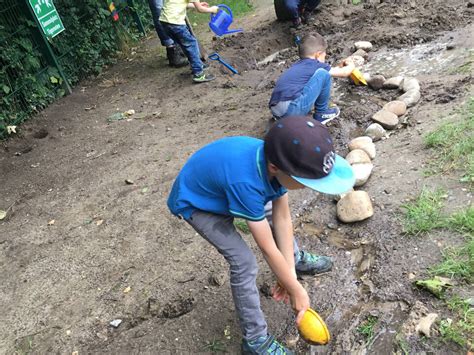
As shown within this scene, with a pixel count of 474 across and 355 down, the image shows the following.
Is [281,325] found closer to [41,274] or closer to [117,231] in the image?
[117,231]

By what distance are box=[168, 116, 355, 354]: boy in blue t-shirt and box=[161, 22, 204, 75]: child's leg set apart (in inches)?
160

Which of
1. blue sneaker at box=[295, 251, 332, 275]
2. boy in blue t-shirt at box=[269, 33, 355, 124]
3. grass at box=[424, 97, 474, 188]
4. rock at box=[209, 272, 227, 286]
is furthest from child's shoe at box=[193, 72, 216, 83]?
blue sneaker at box=[295, 251, 332, 275]

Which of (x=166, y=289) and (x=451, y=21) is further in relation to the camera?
(x=451, y=21)

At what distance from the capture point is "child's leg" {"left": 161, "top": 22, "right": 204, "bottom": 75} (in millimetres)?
5607

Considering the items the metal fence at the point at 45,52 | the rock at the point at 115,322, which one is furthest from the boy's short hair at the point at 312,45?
the metal fence at the point at 45,52

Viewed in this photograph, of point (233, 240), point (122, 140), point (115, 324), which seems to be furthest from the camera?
point (122, 140)

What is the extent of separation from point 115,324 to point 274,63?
14.7ft

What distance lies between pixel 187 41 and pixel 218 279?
12.9 feet

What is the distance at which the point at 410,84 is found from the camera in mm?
4195

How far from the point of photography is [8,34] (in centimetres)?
526

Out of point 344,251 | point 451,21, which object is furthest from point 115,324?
point 451,21

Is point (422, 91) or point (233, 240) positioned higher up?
point (233, 240)

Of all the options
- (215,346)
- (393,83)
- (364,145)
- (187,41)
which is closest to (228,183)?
(215,346)

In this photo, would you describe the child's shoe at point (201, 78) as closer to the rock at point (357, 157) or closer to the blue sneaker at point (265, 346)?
the rock at point (357, 157)
